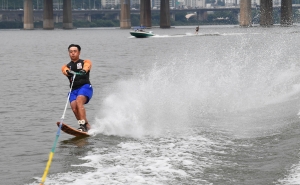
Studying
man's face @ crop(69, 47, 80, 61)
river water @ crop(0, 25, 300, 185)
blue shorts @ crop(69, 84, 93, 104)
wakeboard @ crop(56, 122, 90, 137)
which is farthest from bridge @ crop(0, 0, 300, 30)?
man's face @ crop(69, 47, 80, 61)

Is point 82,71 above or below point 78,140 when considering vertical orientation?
above

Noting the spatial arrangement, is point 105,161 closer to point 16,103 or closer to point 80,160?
point 80,160

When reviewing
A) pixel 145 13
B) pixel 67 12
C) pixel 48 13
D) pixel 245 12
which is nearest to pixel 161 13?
pixel 145 13

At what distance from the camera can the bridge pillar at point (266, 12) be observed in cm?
14550

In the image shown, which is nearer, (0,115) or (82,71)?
(82,71)

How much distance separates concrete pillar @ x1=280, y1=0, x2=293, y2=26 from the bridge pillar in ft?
8.21

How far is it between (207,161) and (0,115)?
1071 centimetres

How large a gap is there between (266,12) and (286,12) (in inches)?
171

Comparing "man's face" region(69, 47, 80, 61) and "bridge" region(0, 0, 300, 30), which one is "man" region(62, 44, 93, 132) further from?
"bridge" region(0, 0, 300, 30)

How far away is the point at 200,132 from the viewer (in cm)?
1656

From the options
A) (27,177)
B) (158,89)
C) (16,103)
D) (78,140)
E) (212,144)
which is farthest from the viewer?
(16,103)

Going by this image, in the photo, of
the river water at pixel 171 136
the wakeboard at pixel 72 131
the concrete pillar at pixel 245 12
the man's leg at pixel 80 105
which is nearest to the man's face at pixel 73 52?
the man's leg at pixel 80 105

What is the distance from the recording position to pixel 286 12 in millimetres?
146000

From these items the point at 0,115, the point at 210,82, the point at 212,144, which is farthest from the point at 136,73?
the point at 212,144
